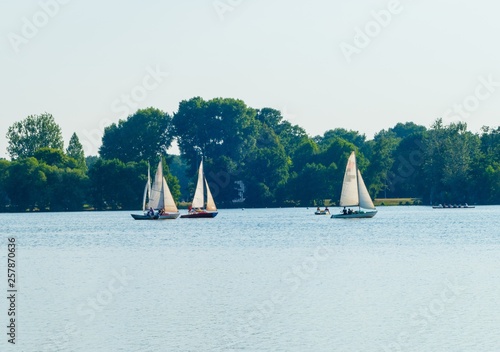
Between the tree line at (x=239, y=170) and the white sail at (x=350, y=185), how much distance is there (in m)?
49.1

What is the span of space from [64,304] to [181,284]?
25.3 feet

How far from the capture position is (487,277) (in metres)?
48.4

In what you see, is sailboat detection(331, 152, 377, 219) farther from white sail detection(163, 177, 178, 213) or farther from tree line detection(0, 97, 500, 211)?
tree line detection(0, 97, 500, 211)

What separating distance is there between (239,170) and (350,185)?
Result: 72.7m

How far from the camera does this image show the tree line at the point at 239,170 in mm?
168875

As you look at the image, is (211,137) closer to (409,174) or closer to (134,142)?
(134,142)

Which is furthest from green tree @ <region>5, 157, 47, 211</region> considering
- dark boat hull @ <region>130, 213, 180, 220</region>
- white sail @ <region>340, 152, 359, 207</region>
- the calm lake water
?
the calm lake water

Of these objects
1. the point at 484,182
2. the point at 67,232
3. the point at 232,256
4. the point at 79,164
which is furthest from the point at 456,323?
the point at 79,164

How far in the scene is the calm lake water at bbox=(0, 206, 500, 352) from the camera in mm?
32500

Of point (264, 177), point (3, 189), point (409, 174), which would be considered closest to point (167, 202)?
point (3, 189)

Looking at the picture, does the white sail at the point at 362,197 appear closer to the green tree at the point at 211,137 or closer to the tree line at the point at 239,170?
the tree line at the point at 239,170

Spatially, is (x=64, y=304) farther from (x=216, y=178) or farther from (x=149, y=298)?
(x=216, y=178)

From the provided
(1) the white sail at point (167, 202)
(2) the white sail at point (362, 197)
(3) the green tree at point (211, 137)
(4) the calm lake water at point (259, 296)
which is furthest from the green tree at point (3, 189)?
(4) the calm lake water at point (259, 296)

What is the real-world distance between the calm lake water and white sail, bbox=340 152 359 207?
117 feet
